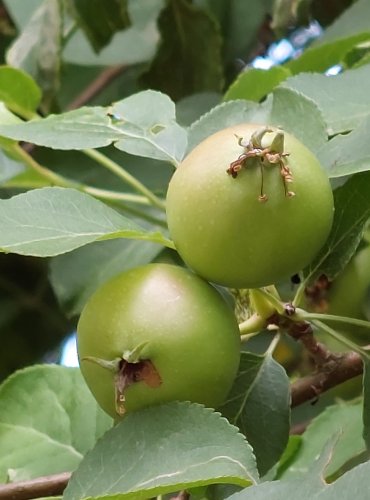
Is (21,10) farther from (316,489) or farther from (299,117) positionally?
(316,489)

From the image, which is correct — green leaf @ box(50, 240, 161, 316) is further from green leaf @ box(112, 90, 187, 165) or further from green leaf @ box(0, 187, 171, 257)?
green leaf @ box(0, 187, 171, 257)

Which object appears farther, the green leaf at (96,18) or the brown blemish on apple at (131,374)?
the green leaf at (96,18)

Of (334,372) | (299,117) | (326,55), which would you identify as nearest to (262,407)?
(334,372)

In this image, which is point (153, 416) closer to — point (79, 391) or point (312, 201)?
point (312, 201)

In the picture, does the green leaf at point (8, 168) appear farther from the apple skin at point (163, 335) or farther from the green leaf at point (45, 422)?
the apple skin at point (163, 335)

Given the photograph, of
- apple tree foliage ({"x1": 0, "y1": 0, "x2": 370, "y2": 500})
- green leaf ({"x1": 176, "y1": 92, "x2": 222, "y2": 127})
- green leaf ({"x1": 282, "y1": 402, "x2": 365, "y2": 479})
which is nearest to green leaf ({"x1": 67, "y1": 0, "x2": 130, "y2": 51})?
apple tree foliage ({"x1": 0, "y1": 0, "x2": 370, "y2": 500})

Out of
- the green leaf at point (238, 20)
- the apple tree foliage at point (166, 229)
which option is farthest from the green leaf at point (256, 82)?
the green leaf at point (238, 20)
